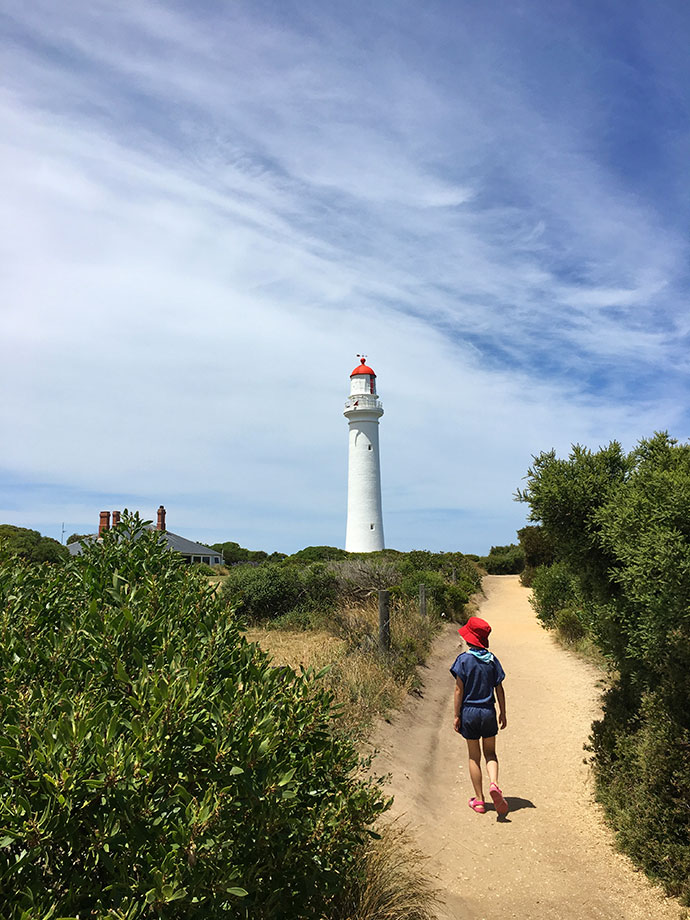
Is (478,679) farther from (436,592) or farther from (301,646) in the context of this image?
(436,592)

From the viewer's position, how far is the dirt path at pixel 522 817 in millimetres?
4516

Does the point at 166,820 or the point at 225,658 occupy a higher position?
the point at 225,658

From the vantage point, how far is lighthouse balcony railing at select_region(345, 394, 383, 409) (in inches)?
1518

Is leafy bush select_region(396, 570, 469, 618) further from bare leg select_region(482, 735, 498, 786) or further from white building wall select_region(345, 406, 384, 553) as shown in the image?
white building wall select_region(345, 406, 384, 553)

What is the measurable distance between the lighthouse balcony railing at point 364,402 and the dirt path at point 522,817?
28.2 meters

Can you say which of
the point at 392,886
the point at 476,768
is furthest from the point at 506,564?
the point at 392,886

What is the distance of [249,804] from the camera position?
229 cm

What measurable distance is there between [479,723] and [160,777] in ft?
14.4

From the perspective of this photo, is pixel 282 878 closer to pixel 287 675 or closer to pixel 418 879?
pixel 287 675

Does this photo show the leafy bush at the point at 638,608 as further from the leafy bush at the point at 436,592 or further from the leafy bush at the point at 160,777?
the leafy bush at the point at 436,592

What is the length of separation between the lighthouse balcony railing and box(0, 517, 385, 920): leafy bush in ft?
116

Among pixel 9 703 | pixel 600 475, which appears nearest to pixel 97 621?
pixel 9 703

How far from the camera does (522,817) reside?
5.91 m

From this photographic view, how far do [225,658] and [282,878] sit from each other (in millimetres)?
921
